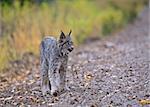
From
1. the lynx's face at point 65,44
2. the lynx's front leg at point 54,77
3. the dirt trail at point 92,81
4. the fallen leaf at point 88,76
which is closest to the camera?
the dirt trail at point 92,81

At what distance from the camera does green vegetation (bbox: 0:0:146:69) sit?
1644cm

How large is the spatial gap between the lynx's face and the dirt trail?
78cm

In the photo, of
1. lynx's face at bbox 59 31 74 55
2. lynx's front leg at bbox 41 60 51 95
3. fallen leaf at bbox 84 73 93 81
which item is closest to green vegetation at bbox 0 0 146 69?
fallen leaf at bbox 84 73 93 81

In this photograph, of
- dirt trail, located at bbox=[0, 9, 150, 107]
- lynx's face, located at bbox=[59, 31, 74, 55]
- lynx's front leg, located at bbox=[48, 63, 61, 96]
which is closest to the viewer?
dirt trail, located at bbox=[0, 9, 150, 107]

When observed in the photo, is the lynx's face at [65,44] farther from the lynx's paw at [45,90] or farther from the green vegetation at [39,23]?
the green vegetation at [39,23]

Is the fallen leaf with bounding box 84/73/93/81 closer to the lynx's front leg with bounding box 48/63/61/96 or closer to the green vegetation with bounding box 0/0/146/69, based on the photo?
the lynx's front leg with bounding box 48/63/61/96

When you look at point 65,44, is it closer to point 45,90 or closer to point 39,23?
point 45,90

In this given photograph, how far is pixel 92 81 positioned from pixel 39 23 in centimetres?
687

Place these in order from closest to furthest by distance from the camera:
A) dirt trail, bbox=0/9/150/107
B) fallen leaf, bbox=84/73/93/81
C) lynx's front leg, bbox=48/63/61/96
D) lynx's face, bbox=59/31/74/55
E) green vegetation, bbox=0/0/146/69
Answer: dirt trail, bbox=0/9/150/107 → lynx's face, bbox=59/31/74/55 → lynx's front leg, bbox=48/63/61/96 → fallen leaf, bbox=84/73/93/81 → green vegetation, bbox=0/0/146/69

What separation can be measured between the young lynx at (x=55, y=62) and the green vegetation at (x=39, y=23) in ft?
12.0

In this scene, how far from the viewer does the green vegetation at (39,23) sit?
16.4 meters

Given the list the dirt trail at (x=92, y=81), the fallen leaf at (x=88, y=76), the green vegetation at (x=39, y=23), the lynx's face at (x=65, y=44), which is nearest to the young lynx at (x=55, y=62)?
the lynx's face at (x=65, y=44)

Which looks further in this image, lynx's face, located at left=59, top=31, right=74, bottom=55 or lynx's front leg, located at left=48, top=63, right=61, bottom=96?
lynx's front leg, located at left=48, top=63, right=61, bottom=96

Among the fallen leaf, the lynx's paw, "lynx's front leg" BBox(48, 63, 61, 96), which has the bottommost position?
the lynx's paw
